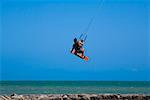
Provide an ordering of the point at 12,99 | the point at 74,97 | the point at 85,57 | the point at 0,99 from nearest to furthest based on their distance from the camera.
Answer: the point at 85,57 → the point at 0,99 → the point at 12,99 → the point at 74,97

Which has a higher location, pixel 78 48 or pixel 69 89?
Result: pixel 69 89

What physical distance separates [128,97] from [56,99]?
184 inches

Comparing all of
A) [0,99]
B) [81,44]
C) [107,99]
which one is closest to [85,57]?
[81,44]

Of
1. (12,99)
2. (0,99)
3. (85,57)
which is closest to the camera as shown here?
(85,57)

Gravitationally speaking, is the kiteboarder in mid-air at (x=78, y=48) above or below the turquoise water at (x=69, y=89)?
below

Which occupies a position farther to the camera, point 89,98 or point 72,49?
point 89,98

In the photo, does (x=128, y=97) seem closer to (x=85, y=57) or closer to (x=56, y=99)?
(x=56, y=99)

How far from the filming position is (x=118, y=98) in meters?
30.7

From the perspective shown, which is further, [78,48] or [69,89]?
[69,89]

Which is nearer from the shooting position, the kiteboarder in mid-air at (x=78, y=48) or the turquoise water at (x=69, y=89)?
the kiteboarder in mid-air at (x=78, y=48)

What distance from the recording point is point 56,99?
2938cm

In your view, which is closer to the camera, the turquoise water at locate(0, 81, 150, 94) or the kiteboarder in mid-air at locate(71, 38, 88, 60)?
the kiteboarder in mid-air at locate(71, 38, 88, 60)

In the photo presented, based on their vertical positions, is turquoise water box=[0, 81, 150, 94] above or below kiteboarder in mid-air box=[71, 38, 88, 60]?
above

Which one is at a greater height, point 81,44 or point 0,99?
point 81,44
